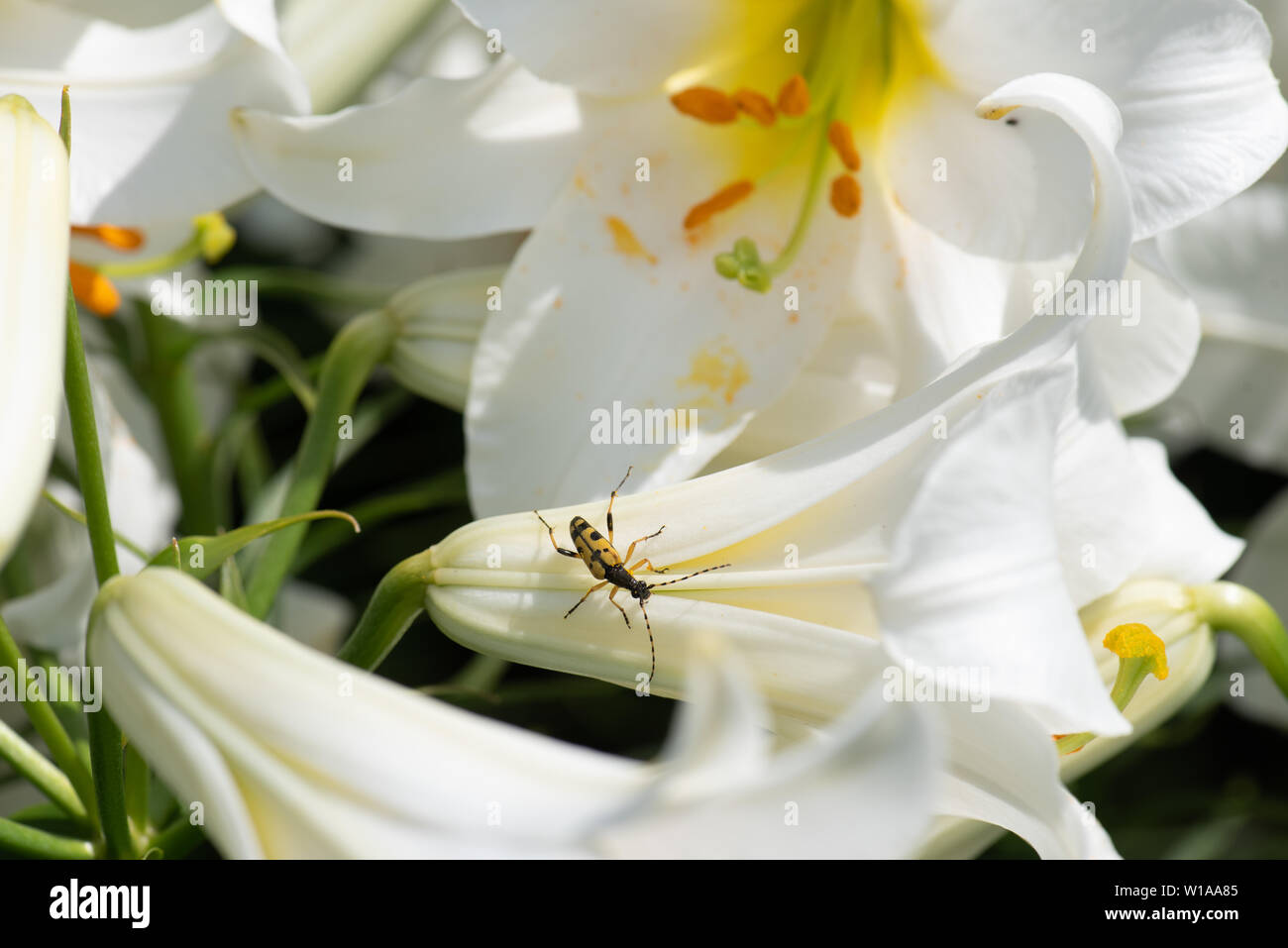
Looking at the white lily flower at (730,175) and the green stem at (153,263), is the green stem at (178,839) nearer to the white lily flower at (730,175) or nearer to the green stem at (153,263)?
the white lily flower at (730,175)

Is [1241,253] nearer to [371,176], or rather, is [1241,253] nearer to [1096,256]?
[1096,256]

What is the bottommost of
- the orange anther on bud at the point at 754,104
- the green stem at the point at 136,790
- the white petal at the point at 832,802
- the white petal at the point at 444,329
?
the green stem at the point at 136,790

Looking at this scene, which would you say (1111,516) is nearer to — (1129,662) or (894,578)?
(1129,662)

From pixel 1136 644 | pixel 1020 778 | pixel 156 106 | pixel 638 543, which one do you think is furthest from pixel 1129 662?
pixel 156 106

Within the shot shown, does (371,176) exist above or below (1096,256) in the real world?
above

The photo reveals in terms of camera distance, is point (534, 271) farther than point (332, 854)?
Yes

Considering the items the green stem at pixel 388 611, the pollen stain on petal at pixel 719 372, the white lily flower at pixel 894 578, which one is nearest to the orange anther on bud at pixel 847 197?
the pollen stain on petal at pixel 719 372

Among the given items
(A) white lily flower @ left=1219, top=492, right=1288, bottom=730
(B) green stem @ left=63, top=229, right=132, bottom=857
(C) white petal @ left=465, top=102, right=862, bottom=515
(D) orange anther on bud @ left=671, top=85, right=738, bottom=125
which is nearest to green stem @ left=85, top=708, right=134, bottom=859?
(B) green stem @ left=63, top=229, right=132, bottom=857

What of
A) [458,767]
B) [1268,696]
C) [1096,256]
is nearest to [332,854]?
[458,767]
